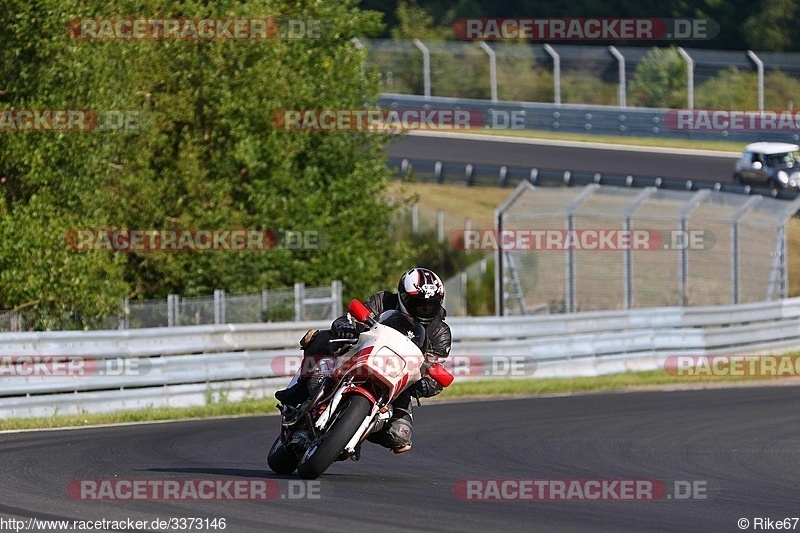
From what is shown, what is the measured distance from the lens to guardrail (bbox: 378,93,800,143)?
1523 inches

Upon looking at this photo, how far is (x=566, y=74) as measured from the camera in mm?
39188

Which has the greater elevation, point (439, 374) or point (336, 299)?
point (439, 374)

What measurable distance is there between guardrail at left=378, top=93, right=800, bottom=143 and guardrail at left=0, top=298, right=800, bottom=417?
16.7 metres

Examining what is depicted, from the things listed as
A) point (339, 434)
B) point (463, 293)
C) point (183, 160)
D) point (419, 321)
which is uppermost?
point (183, 160)

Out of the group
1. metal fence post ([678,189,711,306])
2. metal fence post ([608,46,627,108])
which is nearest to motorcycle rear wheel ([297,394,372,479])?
metal fence post ([678,189,711,306])

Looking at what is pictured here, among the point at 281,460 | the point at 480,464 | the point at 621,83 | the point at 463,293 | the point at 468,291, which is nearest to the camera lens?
the point at 281,460

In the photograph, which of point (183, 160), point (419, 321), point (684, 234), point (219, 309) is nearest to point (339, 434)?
point (419, 321)

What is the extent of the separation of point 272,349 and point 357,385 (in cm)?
881

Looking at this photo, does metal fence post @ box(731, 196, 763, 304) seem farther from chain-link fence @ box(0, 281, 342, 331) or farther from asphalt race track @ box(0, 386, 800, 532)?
chain-link fence @ box(0, 281, 342, 331)

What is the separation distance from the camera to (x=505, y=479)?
860 cm

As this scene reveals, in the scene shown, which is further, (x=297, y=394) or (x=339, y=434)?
(x=297, y=394)

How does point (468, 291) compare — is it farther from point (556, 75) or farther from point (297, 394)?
point (297, 394)

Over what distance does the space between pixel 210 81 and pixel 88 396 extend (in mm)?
9028

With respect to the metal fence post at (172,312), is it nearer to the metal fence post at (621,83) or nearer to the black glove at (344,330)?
the black glove at (344,330)
